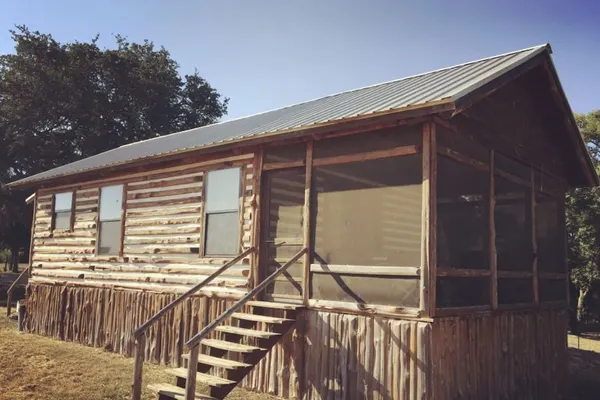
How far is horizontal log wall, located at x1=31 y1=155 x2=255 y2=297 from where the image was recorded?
1050 cm

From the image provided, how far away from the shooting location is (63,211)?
50.3 ft

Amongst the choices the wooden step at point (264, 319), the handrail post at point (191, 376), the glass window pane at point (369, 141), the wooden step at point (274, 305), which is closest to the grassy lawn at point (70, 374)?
the wooden step at point (264, 319)

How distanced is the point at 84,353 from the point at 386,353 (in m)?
7.74

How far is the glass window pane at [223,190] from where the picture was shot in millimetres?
10625

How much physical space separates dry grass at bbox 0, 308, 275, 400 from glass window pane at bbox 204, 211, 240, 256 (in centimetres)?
258

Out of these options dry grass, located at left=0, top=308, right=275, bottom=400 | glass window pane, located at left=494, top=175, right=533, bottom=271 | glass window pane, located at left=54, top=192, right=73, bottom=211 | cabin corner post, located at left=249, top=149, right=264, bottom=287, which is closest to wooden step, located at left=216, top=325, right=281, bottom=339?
dry grass, located at left=0, top=308, right=275, bottom=400

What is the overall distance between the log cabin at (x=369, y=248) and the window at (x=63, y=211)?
7.49 feet

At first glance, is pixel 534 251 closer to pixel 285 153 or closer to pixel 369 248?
pixel 369 248

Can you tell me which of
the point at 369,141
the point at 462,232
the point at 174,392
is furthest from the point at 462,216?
the point at 174,392

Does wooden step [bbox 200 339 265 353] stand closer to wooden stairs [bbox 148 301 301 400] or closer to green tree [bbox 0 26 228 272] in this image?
wooden stairs [bbox 148 301 301 400]

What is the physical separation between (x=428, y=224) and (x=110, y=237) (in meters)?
9.01

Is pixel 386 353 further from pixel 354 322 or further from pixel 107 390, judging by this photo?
pixel 107 390

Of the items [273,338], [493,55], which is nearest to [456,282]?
[273,338]

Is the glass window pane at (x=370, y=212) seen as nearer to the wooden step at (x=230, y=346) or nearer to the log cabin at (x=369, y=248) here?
the log cabin at (x=369, y=248)
